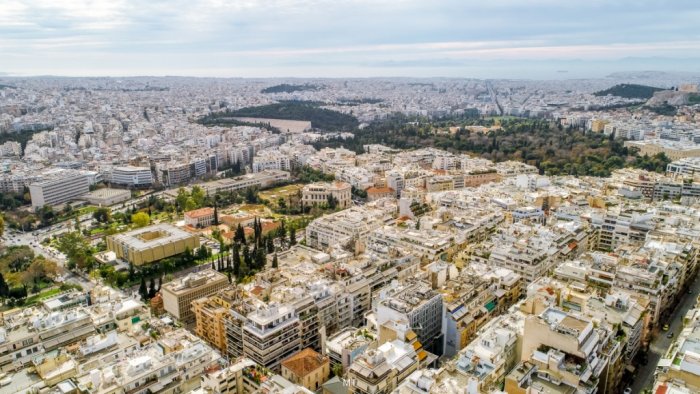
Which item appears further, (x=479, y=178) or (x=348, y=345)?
(x=479, y=178)

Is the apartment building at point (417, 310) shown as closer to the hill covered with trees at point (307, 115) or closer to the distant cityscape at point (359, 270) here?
the distant cityscape at point (359, 270)

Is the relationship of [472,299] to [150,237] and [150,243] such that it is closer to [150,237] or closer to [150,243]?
[150,243]

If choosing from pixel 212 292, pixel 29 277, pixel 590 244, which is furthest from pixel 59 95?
pixel 590 244

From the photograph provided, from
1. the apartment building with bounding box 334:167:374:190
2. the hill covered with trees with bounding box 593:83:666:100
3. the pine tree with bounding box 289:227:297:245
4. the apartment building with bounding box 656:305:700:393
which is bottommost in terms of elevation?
the pine tree with bounding box 289:227:297:245

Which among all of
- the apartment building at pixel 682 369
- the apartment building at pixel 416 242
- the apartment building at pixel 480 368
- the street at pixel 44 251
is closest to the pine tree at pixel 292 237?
the apartment building at pixel 416 242

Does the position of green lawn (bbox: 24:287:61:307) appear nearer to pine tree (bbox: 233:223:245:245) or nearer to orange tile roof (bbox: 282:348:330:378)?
pine tree (bbox: 233:223:245:245)

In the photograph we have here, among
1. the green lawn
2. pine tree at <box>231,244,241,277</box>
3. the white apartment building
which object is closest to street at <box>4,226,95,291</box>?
the green lawn

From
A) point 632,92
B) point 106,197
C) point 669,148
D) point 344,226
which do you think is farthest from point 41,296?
point 632,92
